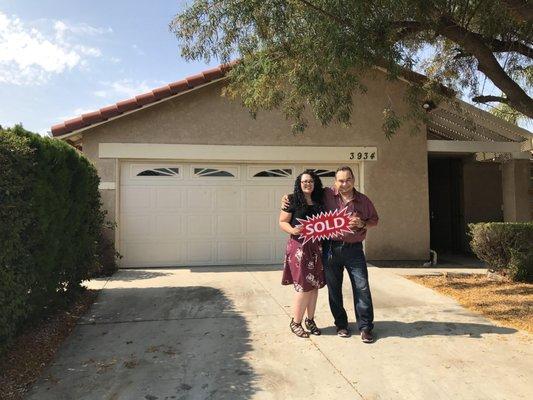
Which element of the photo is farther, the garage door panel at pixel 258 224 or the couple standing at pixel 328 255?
the garage door panel at pixel 258 224

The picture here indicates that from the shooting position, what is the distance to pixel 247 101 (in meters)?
7.34

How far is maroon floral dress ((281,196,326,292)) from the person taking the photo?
500 cm

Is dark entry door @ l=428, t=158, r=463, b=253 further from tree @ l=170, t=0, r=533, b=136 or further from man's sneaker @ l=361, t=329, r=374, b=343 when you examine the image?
man's sneaker @ l=361, t=329, r=374, b=343

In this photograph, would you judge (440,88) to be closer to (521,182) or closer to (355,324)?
(521,182)

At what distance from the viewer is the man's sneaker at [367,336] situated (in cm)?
489

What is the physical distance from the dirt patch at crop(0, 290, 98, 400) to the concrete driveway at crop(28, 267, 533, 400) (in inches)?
4.4

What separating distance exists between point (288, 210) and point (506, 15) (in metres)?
4.25

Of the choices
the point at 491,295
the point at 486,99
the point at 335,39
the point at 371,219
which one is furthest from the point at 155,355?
the point at 486,99

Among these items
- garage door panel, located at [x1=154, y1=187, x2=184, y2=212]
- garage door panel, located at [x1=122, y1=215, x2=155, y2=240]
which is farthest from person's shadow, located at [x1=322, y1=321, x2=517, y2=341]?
garage door panel, located at [x1=122, y1=215, x2=155, y2=240]

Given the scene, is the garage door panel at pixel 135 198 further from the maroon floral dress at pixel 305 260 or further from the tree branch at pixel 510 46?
the tree branch at pixel 510 46

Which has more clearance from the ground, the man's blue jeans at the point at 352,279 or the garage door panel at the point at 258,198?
the garage door panel at the point at 258,198

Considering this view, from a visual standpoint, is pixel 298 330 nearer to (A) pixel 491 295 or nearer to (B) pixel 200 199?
(A) pixel 491 295

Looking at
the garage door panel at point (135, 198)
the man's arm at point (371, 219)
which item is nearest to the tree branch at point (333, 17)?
the man's arm at point (371, 219)

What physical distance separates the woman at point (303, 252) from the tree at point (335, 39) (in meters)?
2.00
